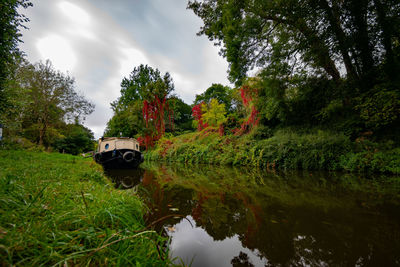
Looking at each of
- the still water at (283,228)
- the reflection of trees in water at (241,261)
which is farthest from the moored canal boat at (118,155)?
the reflection of trees in water at (241,261)

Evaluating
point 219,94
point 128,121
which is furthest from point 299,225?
point 219,94

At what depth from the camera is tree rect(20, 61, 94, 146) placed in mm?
16472

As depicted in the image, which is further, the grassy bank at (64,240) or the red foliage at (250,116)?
the red foliage at (250,116)

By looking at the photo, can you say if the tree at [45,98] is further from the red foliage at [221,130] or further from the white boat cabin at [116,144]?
the red foliage at [221,130]

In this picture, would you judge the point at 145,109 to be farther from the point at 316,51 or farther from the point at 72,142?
the point at 316,51

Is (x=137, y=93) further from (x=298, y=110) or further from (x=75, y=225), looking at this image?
(x=75, y=225)

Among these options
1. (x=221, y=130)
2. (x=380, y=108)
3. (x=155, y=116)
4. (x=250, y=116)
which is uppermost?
(x=155, y=116)

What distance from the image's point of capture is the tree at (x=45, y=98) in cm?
1647

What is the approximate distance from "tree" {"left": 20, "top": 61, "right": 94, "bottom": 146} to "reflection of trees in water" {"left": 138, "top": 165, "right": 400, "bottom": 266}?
20.9 metres

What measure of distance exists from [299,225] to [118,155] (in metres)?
9.69

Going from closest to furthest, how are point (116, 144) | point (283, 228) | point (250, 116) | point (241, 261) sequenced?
point (241, 261) → point (283, 228) → point (116, 144) → point (250, 116)

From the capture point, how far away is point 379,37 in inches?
241

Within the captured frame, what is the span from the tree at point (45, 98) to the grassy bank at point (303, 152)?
15979mm

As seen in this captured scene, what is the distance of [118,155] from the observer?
9617mm
